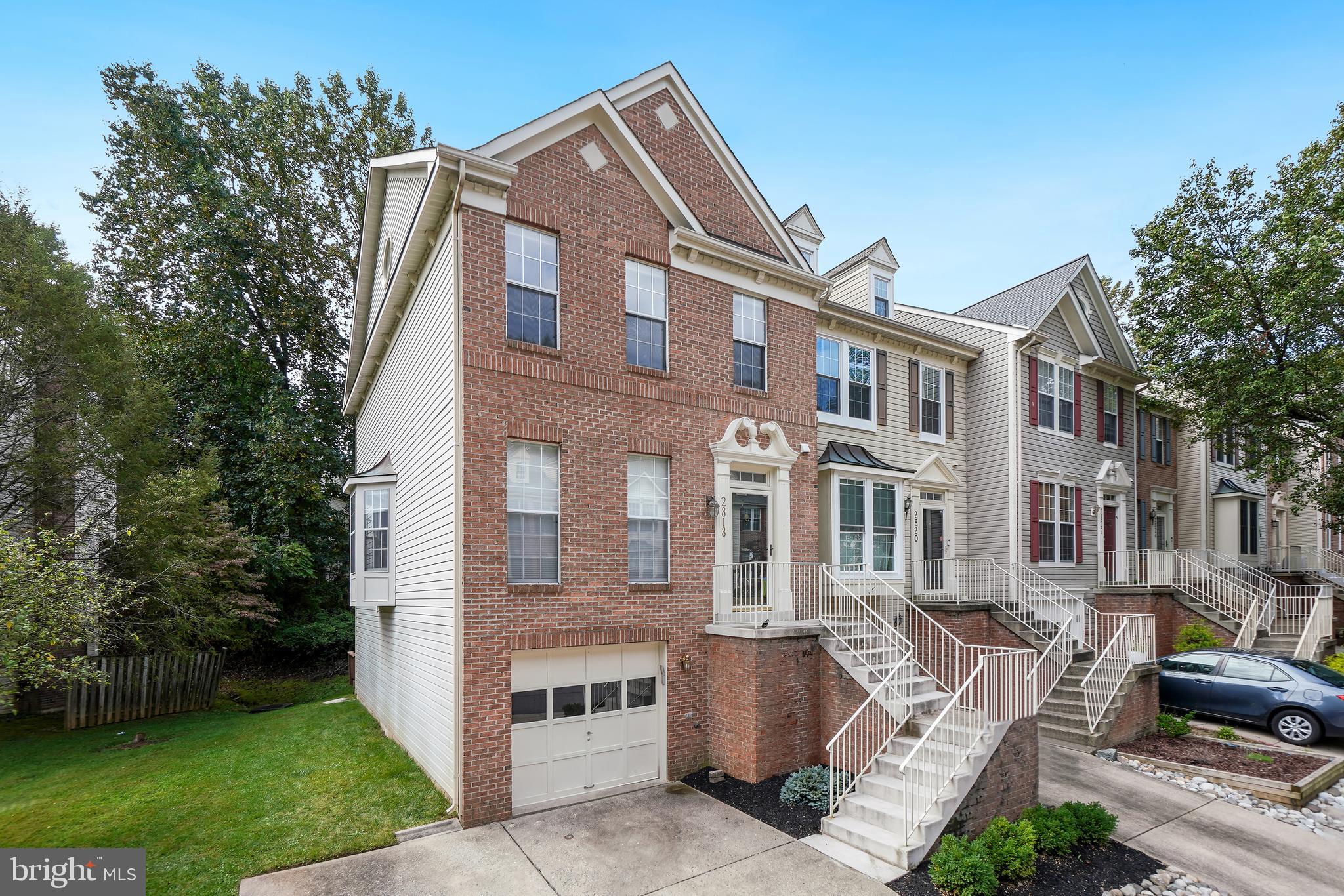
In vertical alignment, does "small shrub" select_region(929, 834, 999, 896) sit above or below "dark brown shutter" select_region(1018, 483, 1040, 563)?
below

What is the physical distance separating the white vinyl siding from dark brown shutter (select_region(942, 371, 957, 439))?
11629 mm

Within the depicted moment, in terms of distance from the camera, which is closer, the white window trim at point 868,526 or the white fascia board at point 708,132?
the white fascia board at point 708,132

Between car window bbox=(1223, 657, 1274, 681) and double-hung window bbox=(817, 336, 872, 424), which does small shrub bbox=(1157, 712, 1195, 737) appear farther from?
double-hung window bbox=(817, 336, 872, 424)

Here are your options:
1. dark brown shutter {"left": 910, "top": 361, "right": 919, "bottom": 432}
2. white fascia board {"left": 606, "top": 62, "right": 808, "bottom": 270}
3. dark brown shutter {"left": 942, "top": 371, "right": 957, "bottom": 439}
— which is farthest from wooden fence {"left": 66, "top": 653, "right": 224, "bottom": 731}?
dark brown shutter {"left": 942, "top": 371, "right": 957, "bottom": 439}

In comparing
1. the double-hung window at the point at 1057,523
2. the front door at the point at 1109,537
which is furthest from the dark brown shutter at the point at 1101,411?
the double-hung window at the point at 1057,523

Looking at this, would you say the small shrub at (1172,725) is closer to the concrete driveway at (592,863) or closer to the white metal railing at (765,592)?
the white metal railing at (765,592)

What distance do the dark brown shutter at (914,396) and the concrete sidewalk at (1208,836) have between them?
728 cm

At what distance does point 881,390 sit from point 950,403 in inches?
102

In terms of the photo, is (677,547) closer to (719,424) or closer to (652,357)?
(719,424)

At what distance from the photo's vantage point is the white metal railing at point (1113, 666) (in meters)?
10.2

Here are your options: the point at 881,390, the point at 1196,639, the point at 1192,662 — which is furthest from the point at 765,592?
the point at 1196,639

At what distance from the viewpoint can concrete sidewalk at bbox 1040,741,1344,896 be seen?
637 cm

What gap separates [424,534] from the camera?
935 centimetres

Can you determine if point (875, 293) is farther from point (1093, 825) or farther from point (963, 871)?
point (963, 871)
